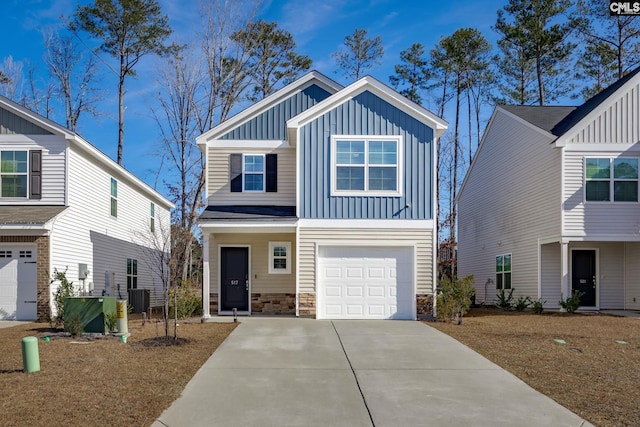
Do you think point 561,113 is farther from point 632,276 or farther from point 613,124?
point 632,276

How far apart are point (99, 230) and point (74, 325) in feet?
24.9

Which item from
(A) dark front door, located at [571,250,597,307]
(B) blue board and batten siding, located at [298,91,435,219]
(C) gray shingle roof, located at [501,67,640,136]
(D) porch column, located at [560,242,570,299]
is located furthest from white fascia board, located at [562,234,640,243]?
(B) blue board and batten siding, located at [298,91,435,219]

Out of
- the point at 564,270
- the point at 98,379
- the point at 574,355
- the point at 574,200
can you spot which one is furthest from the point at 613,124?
the point at 98,379

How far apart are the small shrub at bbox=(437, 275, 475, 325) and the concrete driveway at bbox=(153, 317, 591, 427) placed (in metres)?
2.70

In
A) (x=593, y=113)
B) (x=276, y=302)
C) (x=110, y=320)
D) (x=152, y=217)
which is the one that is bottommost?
(x=276, y=302)

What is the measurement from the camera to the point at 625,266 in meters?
19.0

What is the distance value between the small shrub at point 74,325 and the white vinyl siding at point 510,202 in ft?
45.3

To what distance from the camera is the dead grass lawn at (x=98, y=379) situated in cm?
656

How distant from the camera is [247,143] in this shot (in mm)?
17531

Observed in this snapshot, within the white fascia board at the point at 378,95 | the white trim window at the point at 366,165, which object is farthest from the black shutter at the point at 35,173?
the white trim window at the point at 366,165

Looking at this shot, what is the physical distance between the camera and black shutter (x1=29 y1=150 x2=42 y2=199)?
16.2 m

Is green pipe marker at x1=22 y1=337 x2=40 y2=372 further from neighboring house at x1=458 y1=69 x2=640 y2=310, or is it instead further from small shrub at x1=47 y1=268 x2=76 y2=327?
neighboring house at x1=458 y1=69 x2=640 y2=310

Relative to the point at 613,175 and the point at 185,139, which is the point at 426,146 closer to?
the point at 613,175

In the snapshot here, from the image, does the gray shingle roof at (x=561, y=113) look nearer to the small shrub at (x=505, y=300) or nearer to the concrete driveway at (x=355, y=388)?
the small shrub at (x=505, y=300)
